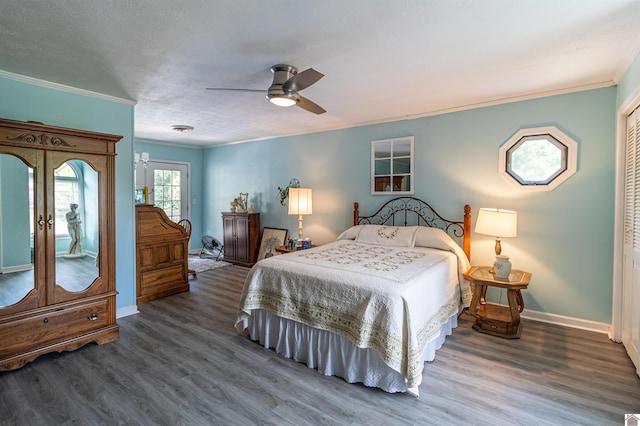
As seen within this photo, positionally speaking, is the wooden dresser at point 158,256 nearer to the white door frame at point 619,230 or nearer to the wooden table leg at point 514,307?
the wooden table leg at point 514,307

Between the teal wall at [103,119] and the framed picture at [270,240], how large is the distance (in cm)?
240

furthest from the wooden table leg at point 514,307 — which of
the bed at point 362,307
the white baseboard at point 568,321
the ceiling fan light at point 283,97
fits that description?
the ceiling fan light at point 283,97

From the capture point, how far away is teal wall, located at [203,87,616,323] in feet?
10.4

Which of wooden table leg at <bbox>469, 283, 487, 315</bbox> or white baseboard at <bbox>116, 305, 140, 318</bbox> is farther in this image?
white baseboard at <bbox>116, 305, 140, 318</bbox>

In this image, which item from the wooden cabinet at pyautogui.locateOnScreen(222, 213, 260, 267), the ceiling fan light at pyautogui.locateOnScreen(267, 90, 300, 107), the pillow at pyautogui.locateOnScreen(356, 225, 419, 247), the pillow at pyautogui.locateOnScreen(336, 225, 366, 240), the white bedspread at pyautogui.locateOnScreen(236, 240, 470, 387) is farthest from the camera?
the wooden cabinet at pyautogui.locateOnScreen(222, 213, 260, 267)

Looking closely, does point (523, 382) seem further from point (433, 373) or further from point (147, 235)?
point (147, 235)

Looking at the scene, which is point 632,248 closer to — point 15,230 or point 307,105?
point 307,105

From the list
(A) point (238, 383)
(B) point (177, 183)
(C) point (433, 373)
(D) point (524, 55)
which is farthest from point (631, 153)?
(B) point (177, 183)

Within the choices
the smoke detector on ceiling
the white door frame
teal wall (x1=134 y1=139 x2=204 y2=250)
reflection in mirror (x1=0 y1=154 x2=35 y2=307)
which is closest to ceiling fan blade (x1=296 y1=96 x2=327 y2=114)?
reflection in mirror (x1=0 y1=154 x2=35 y2=307)

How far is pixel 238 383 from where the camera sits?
2.32 m

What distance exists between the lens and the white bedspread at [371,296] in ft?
6.96

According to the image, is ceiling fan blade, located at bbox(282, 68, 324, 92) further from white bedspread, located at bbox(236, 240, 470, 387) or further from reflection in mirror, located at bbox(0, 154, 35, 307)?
→ reflection in mirror, located at bbox(0, 154, 35, 307)

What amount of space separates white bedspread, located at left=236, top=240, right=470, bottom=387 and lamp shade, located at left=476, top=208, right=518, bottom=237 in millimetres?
461

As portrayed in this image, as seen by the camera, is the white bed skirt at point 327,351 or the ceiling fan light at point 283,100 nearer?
the white bed skirt at point 327,351
